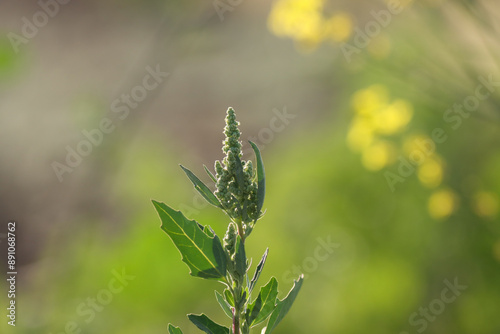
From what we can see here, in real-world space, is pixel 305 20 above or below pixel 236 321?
above

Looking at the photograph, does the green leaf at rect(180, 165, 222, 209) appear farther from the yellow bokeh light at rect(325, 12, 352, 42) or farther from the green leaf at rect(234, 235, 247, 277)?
the yellow bokeh light at rect(325, 12, 352, 42)

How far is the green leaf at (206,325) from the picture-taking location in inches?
12.7

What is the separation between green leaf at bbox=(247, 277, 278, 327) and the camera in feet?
1.06

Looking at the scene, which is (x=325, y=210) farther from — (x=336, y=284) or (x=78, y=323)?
(x=78, y=323)

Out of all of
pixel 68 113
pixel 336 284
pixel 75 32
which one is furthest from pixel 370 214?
pixel 75 32

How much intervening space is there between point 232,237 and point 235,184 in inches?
1.3
